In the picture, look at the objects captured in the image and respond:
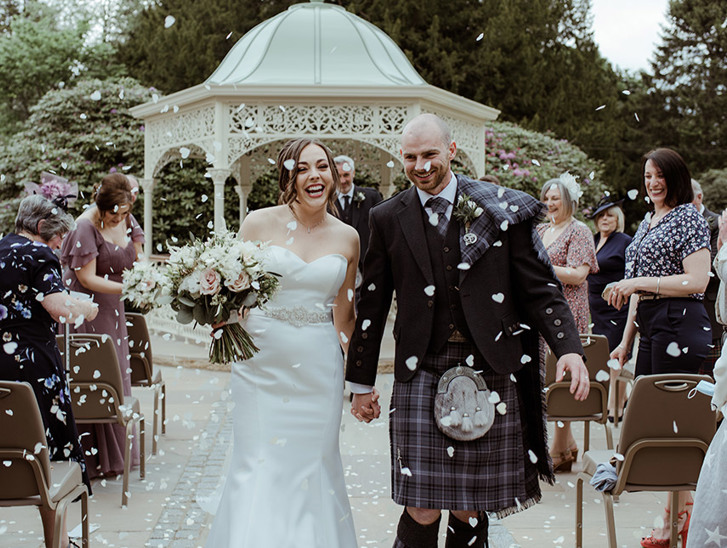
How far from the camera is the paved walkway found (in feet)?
15.8

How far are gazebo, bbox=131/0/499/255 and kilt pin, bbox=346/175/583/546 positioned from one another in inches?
325

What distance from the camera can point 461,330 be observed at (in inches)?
141

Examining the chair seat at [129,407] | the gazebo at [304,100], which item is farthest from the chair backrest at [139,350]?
the gazebo at [304,100]

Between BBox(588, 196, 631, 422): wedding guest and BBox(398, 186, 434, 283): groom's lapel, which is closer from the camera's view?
BBox(398, 186, 434, 283): groom's lapel

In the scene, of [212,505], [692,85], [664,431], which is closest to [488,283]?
[664,431]

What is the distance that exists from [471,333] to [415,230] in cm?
51

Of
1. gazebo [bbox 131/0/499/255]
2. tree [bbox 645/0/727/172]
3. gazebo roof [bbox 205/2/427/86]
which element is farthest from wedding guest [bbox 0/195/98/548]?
tree [bbox 645/0/727/172]

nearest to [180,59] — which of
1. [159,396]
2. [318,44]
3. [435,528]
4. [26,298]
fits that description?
[318,44]

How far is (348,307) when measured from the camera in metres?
4.45

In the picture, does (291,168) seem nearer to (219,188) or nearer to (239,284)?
(239,284)

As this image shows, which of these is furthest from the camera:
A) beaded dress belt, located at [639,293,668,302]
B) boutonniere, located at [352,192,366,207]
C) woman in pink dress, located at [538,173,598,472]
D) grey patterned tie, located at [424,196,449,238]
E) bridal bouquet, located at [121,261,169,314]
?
boutonniere, located at [352,192,366,207]

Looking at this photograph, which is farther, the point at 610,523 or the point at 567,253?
the point at 567,253

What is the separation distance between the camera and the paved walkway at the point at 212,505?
4.82 metres

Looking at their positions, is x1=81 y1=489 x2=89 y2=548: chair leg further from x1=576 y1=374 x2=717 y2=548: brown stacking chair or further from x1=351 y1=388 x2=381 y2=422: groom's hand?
x1=576 y1=374 x2=717 y2=548: brown stacking chair
